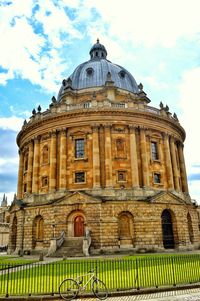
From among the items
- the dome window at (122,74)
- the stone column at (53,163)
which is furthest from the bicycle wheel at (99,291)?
the dome window at (122,74)

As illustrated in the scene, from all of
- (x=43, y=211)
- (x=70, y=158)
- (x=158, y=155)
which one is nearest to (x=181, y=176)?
(x=158, y=155)

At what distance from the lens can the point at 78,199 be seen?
31.6m

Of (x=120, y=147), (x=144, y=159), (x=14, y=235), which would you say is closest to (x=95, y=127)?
(x=120, y=147)

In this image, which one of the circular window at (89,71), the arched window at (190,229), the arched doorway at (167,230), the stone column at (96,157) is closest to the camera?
the stone column at (96,157)

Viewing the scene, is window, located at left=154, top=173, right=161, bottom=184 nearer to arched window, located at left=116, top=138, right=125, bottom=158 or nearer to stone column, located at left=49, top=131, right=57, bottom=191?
arched window, located at left=116, top=138, right=125, bottom=158

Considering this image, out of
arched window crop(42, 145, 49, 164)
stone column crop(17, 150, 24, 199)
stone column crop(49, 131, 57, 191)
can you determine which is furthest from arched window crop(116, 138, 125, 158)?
stone column crop(17, 150, 24, 199)

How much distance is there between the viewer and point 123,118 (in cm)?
3544

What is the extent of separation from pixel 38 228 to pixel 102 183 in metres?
9.49

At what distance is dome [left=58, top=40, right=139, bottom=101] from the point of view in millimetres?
44000

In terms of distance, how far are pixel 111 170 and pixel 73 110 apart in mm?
8842

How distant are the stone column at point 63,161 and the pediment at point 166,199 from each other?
1007cm

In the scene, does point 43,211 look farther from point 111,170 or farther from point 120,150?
point 120,150

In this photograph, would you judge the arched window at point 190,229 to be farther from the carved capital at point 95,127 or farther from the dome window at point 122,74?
the dome window at point 122,74

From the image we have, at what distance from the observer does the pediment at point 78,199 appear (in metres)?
31.1
